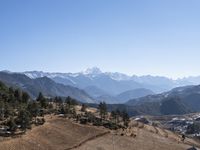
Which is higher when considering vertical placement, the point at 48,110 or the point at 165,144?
the point at 48,110

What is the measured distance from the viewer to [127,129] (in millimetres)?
162500

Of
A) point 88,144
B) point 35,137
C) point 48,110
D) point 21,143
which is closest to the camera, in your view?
point 21,143

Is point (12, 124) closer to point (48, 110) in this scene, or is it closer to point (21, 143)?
point (21, 143)

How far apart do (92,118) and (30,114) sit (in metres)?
38.6

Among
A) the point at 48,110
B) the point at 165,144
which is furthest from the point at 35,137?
the point at 165,144

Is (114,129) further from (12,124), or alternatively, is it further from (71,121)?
(12,124)

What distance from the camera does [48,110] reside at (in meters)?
158

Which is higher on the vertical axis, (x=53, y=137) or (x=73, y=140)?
(x=53, y=137)

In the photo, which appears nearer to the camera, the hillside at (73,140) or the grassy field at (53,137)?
the grassy field at (53,137)

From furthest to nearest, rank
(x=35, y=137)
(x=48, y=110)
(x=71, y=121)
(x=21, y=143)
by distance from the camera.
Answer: (x=48, y=110), (x=71, y=121), (x=35, y=137), (x=21, y=143)

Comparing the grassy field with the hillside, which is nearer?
the grassy field

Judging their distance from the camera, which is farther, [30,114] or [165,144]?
[165,144]

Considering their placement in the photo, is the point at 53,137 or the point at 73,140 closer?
the point at 53,137

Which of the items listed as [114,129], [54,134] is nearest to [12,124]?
[54,134]
